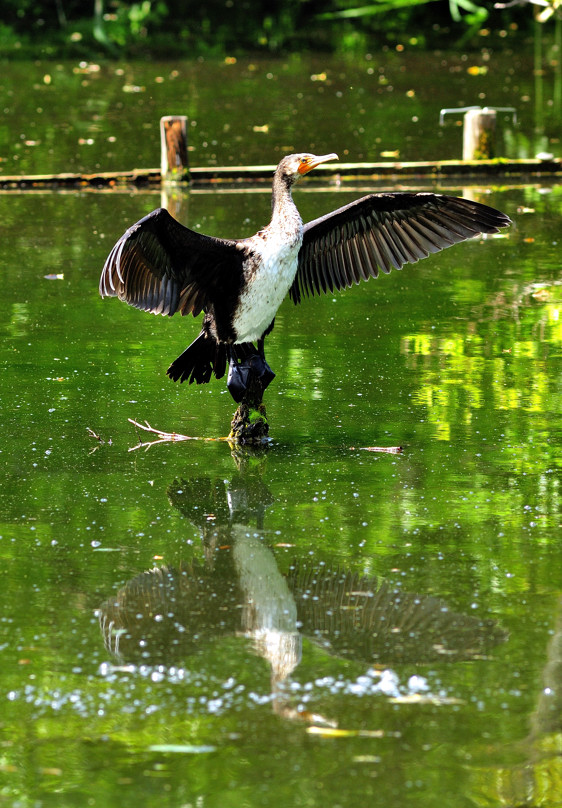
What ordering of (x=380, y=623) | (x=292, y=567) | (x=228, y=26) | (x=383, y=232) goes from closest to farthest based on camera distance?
(x=380, y=623), (x=292, y=567), (x=383, y=232), (x=228, y=26)

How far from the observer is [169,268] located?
6.89m

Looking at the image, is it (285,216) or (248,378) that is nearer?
(285,216)

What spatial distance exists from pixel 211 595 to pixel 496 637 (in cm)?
111

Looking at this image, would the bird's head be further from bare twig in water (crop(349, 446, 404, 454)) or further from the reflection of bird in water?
the reflection of bird in water

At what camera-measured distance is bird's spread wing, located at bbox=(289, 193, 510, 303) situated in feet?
23.9

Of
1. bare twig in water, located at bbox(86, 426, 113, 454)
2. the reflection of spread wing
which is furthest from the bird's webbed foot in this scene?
the reflection of spread wing

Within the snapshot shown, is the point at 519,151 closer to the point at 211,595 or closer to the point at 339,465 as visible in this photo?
the point at 339,465

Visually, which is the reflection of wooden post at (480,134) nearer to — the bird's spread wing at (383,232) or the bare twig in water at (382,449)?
the bird's spread wing at (383,232)

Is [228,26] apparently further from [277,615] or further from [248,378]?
[277,615]

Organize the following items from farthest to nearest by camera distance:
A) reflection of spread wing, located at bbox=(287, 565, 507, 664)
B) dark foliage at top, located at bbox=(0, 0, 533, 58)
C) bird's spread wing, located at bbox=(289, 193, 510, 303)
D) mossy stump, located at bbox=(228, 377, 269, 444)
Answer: dark foliage at top, located at bbox=(0, 0, 533, 58) < bird's spread wing, located at bbox=(289, 193, 510, 303) < mossy stump, located at bbox=(228, 377, 269, 444) < reflection of spread wing, located at bbox=(287, 565, 507, 664)

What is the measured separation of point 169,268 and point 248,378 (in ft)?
2.28

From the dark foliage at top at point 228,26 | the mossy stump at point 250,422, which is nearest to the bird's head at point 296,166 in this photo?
the mossy stump at point 250,422

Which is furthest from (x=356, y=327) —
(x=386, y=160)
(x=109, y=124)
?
(x=109, y=124)

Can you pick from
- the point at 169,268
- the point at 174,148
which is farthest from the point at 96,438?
the point at 174,148
